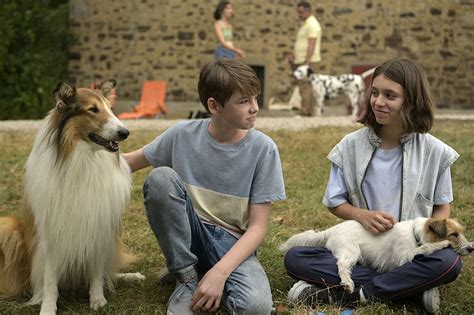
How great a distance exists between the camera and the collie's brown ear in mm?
3711

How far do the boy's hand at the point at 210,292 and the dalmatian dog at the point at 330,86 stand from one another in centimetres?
981

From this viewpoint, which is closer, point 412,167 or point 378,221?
point 378,221

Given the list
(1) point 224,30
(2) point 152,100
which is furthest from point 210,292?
(2) point 152,100

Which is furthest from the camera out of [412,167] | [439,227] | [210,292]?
[412,167]

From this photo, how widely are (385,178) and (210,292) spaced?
1.24 m

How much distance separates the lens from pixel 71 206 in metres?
3.83

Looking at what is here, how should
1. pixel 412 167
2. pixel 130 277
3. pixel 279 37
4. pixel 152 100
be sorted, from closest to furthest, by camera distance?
pixel 412 167, pixel 130 277, pixel 152 100, pixel 279 37

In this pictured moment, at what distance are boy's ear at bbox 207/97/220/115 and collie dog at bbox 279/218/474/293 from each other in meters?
0.99

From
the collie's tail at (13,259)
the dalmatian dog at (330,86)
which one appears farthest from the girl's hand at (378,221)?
the dalmatian dog at (330,86)

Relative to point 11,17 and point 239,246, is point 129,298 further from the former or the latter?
point 11,17

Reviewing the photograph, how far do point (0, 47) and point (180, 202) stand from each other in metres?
12.3

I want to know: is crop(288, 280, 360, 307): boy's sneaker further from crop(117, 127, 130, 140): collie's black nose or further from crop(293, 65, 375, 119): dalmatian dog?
crop(293, 65, 375, 119): dalmatian dog

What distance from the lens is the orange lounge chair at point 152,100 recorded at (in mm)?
15204

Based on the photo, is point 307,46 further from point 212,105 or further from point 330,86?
point 212,105
